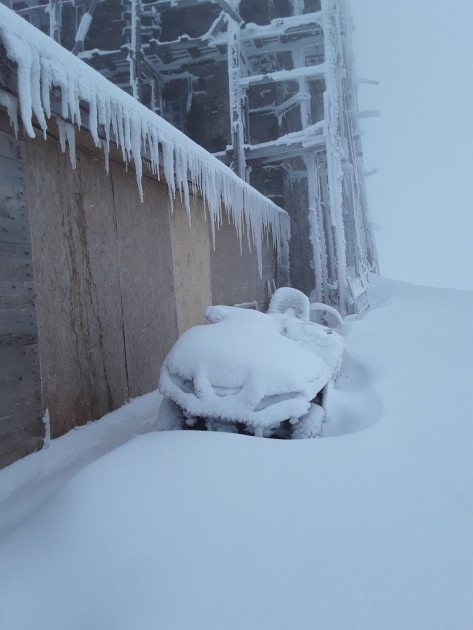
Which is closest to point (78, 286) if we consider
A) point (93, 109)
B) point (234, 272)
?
point (93, 109)

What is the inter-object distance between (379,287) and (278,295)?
9726mm

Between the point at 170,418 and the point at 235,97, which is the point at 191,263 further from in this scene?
the point at 235,97

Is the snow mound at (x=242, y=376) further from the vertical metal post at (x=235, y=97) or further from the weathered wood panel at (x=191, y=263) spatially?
the vertical metal post at (x=235, y=97)

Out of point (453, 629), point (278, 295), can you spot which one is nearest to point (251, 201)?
point (278, 295)

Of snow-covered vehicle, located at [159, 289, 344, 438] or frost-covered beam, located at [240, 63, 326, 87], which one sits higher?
frost-covered beam, located at [240, 63, 326, 87]

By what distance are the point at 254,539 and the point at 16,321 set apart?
2.38 meters

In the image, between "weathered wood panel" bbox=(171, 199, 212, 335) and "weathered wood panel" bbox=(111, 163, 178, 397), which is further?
"weathered wood panel" bbox=(171, 199, 212, 335)

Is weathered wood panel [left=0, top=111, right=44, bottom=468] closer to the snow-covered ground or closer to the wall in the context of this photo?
the wall

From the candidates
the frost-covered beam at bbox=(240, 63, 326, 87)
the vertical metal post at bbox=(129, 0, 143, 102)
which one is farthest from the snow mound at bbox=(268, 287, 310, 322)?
the vertical metal post at bbox=(129, 0, 143, 102)

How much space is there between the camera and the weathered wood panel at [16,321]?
2988mm

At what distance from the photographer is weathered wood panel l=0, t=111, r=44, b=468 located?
118 inches

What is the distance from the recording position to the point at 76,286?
152 inches

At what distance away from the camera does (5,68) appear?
257cm

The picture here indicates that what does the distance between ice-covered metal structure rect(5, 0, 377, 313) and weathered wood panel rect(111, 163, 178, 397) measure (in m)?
5.73
